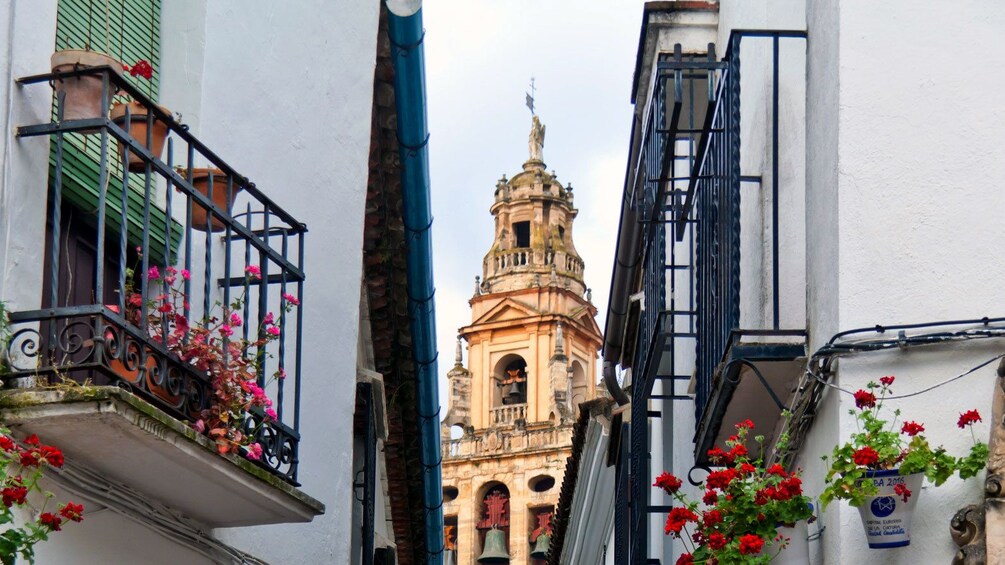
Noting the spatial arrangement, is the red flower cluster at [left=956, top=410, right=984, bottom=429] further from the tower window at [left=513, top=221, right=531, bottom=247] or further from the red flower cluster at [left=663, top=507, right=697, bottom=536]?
the tower window at [left=513, top=221, right=531, bottom=247]

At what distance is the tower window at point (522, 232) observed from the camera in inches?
3307

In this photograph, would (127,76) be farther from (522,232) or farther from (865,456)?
(522,232)

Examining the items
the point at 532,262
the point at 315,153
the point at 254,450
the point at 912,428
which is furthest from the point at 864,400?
the point at 532,262

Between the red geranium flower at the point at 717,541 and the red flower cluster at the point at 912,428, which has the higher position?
the red flower cluster at the point at 912,428

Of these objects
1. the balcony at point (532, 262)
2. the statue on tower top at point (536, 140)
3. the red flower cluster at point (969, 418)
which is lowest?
the red flower cluster at point (969, 418)

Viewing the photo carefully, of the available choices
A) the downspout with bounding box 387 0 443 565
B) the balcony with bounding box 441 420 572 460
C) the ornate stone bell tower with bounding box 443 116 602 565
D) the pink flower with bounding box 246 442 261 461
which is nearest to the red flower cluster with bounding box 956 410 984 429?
the pink flower with bounding box 246 442 261 461

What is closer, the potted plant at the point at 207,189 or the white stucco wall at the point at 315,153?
the potted plant at the point at 207,189

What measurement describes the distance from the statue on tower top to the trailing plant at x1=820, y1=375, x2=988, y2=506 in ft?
257

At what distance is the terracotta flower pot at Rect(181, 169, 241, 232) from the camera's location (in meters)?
8.82

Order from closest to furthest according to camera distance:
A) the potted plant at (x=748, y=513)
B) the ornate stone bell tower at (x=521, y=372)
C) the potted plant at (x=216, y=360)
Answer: the potted plant at (x=748, y=513) < the potted plant at (x=216, y=360) < the ornate stone bell tower at (x=521, y=372)

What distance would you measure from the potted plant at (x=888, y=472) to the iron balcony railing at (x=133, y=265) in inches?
104

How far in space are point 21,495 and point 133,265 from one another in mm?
2818

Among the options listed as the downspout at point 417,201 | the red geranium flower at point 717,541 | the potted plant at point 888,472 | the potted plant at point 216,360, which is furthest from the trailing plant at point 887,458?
the downspout at point 417,201

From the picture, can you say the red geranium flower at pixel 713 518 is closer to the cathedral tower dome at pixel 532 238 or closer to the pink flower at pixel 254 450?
the pink flower at pixel 254 450
